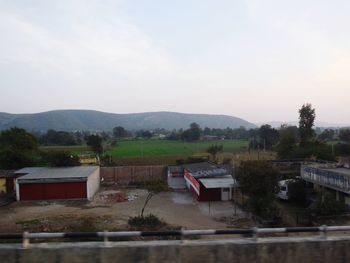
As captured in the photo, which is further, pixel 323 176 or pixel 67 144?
pixel 67 144

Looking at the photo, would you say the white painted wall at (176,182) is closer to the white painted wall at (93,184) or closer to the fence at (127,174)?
the fence at (127,174)

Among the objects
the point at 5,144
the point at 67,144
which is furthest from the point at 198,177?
the point at 67,144

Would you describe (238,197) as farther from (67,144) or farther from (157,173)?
(67,144)

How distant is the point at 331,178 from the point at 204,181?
900 cm

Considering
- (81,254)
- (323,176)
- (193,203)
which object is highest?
(81,254)

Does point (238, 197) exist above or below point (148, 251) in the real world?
below

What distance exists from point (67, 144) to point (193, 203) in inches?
3047

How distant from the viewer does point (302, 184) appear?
2483 cm

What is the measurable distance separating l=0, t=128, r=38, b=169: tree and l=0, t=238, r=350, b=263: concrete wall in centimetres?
3624

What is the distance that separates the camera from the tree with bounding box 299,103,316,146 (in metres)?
39.3

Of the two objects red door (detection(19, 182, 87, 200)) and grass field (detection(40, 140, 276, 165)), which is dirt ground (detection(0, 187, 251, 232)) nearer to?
red door (detection(19, 182, 87, 200))

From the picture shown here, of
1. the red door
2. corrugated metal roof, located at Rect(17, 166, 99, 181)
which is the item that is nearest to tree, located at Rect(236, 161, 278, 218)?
corrugated metal roof, located at Rect(17, 166, 99, 181)

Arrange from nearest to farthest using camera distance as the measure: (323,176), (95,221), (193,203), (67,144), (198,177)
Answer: (95,221) → (323,176) → (193,203) → (198,177) → (67,144)

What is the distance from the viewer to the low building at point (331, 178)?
19841mm
